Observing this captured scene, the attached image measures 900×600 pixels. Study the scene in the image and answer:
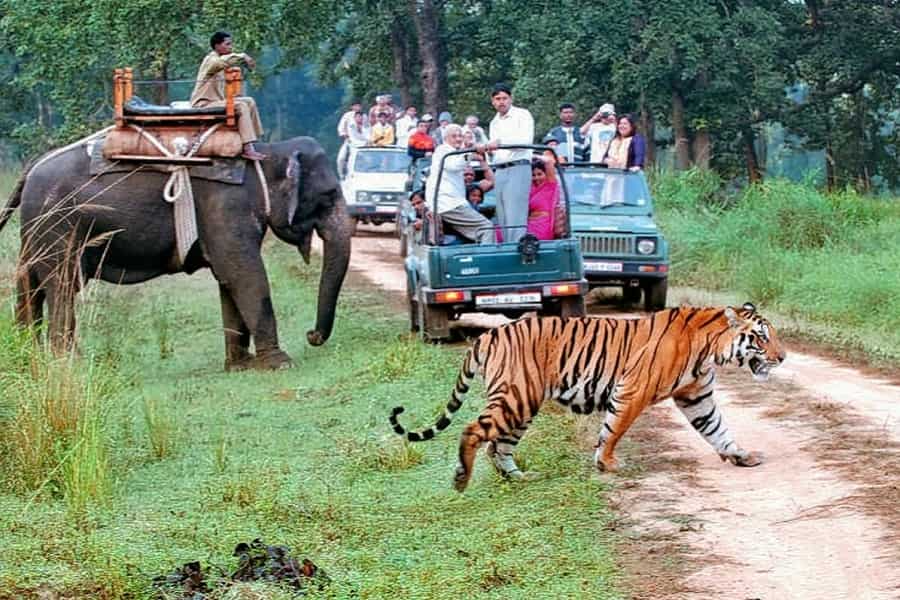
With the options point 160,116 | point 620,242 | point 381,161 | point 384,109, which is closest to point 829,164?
point 384,109

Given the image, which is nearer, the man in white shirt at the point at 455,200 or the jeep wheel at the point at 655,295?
the man in white shirt at the point at 455,200

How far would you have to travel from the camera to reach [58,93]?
3688 centimetres

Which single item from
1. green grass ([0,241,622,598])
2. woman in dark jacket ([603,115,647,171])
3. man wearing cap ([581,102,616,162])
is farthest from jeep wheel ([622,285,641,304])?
green grass ([0,241,622,598])

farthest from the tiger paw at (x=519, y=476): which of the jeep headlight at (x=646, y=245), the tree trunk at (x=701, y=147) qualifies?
the tree trunk at (x=701, y=147)

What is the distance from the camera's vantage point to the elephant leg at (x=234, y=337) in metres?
16.9

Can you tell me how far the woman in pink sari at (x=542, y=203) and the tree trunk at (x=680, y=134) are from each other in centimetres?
1738

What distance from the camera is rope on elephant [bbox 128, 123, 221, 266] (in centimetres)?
1623

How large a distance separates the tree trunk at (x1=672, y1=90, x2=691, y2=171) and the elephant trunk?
17.0 meters

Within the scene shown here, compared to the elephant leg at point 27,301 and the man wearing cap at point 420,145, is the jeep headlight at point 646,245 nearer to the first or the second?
the man wearing cap at point 420,145

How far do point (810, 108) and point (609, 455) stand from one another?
2706 centimetres

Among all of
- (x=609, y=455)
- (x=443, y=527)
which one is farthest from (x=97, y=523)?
(x=609, y=455)

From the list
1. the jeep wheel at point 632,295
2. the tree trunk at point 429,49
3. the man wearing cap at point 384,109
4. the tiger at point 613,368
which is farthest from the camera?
the tree trunk at point 429,49

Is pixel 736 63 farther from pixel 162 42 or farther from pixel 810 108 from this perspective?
pixel 162 42

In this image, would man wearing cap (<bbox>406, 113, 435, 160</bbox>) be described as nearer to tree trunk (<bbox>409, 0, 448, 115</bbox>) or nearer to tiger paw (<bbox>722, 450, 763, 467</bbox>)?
tiger paw (<bbox>722, 450, 763, 467</bbox>)
